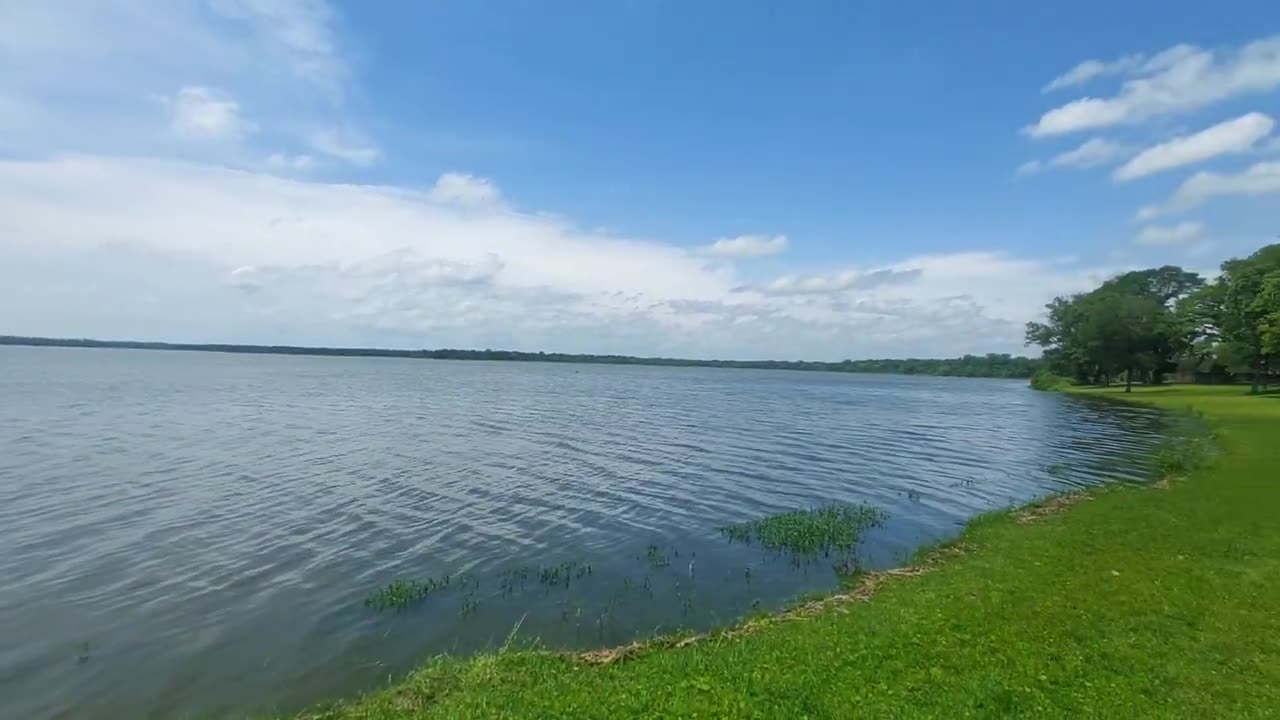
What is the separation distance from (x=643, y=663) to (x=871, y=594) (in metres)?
5.94

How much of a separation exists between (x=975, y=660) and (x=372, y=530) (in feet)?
54.2

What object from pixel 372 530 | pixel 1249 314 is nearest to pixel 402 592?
pixel 372 530

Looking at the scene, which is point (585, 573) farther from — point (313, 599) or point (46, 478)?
point (46, 478)

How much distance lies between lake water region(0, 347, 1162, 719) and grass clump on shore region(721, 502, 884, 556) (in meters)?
0.63

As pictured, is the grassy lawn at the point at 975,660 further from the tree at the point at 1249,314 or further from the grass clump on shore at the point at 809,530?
the tree at the point at 1249,314

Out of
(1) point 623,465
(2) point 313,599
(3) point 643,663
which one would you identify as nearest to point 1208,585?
(3) point 643,663

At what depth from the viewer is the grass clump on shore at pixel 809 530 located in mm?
18844

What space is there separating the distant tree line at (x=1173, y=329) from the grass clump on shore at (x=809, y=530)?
2412 inches

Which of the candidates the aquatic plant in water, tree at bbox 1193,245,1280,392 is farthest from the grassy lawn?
tree at bbox 1193,245,1280,392

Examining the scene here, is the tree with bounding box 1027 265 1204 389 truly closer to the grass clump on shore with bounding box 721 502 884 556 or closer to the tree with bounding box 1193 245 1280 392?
the tree with bounding box 1193 245 1280 392

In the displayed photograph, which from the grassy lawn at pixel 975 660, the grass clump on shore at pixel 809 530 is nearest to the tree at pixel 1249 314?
the grass clump on shore at pixel 809 530

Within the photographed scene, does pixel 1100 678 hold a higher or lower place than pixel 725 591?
higher

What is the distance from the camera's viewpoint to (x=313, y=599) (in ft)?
48.5

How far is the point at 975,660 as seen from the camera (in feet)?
32.1
